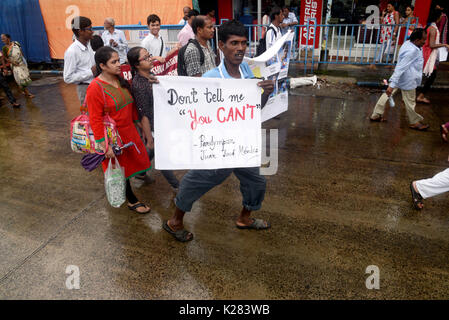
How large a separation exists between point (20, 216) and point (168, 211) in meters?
1.66

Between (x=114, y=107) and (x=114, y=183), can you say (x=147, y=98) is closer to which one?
(x=114, y=107)

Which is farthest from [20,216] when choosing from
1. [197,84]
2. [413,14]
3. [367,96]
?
[413,14]

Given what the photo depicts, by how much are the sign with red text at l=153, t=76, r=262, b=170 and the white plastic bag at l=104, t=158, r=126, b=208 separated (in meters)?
0.76

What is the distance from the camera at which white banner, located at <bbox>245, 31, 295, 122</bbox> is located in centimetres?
267

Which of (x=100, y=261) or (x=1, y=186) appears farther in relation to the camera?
(x=1, y=186)

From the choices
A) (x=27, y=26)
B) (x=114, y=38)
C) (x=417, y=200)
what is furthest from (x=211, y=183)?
(x=27, y=26)

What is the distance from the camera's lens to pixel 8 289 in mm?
2633

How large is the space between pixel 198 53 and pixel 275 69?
1.28m

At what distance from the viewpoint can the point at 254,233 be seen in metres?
3.21

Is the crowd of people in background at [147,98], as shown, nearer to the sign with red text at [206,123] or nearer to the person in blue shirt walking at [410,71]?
the sign with red text at [206,123]

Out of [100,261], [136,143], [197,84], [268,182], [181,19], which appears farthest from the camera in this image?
[181,19]

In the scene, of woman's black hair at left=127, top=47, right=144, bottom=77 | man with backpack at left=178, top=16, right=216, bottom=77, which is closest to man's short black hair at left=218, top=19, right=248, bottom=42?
woman's black hair at left=127, top=47, right=144, bottom=77

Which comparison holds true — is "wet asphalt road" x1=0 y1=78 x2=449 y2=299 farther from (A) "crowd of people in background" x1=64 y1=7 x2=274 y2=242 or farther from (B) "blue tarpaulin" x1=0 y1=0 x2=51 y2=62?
(B) "blue tarpaulin" x1=0 y1=0 x2=51 y2=62

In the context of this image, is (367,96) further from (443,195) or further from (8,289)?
(8,289)
